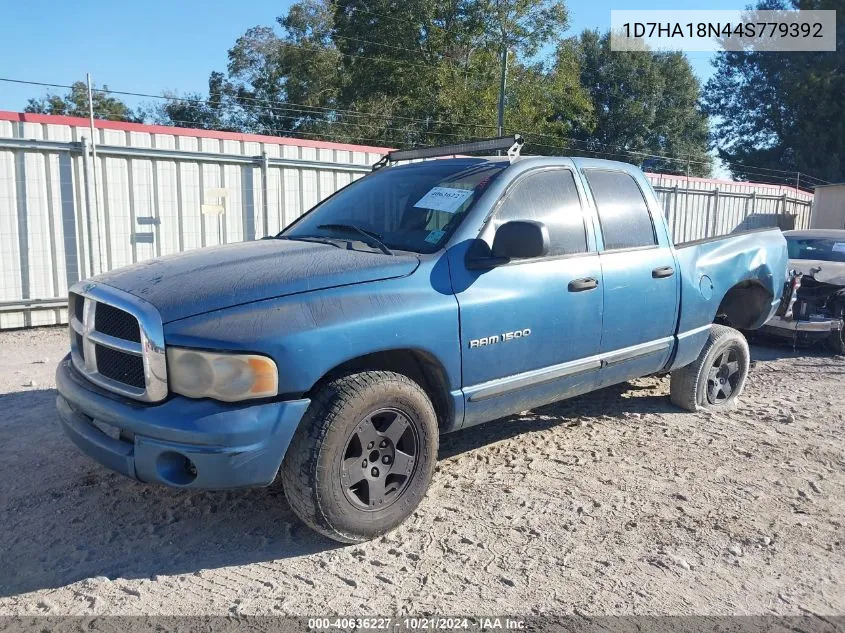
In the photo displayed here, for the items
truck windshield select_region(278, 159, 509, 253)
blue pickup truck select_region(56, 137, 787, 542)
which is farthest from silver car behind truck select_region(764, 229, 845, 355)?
truck windshield select_region(278, 159, 509, 253)

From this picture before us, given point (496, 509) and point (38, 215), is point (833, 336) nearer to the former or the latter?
point (496, 509)

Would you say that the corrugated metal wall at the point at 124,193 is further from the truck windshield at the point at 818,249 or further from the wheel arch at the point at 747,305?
the wheel arch at the point at 747,305

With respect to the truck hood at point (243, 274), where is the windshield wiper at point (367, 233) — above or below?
above

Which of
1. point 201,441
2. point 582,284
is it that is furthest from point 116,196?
point 201,441

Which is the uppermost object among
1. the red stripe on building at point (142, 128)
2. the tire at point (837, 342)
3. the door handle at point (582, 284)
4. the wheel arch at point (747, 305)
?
the red stripe on building at point (142, 128)

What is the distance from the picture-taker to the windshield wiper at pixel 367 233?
3.62m

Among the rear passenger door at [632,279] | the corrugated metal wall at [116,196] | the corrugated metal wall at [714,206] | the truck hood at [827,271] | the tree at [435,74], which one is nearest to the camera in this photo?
the rear passenger door at [632,279]

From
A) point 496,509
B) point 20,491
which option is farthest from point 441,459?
point 20,491

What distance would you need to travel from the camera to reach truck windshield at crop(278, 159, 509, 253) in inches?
147

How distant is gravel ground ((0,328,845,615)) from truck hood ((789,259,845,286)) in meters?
3.43

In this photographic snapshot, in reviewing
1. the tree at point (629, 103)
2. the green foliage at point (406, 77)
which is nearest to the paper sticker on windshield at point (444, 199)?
the green foliage at point (406, 77)

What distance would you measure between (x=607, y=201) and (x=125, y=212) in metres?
6.76

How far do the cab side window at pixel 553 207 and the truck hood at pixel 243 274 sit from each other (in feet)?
2.66

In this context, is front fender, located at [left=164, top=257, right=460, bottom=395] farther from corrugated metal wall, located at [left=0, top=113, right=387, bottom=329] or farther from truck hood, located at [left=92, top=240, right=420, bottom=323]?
corrugated metal wall, located at [left=0, top=113, right=387, bottom=329]
